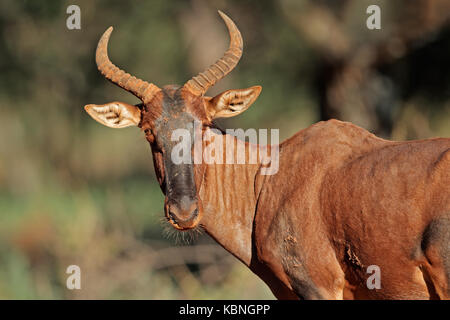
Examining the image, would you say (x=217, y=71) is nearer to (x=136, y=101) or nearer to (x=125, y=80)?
(x=125, y=80)

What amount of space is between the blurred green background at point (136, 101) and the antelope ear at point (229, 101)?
4315 millimetres

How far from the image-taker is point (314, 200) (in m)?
6.31

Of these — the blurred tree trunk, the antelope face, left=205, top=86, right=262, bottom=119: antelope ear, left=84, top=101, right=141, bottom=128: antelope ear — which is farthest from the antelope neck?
the blurred tree trunk

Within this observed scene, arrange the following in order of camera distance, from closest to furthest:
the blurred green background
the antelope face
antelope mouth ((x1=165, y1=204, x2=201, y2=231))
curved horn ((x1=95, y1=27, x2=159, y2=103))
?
antelope mouth ((x1=165, y1=204, x2=201, y2=231)) → the antelope face → curved horn ((x1=95, y1=27, x2=159, y2=103)) → the blurred green background

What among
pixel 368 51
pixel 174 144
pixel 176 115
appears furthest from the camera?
pixel 368 51

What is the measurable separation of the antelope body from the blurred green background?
4.64m

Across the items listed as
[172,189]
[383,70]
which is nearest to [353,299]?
[172,189]

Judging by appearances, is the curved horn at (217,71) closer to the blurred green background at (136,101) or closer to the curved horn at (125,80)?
the curved horn at (125,80)

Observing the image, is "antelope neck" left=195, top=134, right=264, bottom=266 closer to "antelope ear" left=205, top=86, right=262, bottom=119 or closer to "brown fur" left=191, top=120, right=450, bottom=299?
"brown fur" left=191, top=120, right=450, bottom=299

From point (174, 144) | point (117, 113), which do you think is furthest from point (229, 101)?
point (117, 113)

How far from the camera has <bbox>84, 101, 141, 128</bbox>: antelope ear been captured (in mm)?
7156

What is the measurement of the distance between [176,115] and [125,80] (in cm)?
76

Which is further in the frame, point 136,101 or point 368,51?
point 136,101

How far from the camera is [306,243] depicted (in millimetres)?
6246
